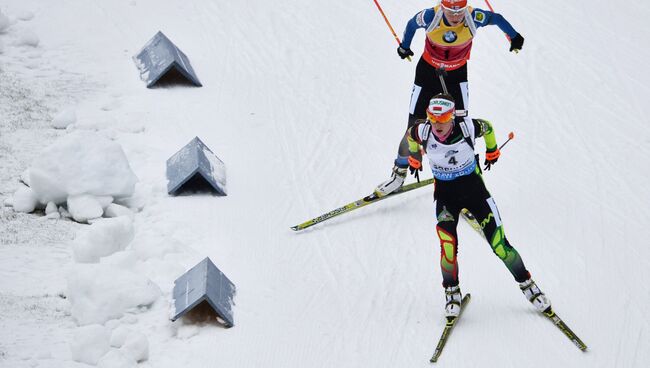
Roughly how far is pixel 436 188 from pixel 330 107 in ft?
11.9

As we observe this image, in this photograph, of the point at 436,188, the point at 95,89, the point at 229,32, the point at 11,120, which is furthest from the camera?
the point at 229,32

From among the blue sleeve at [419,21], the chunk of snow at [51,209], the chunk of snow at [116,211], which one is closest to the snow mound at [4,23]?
the chunk of snow at [51,209]

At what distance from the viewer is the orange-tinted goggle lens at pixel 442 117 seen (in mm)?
6641

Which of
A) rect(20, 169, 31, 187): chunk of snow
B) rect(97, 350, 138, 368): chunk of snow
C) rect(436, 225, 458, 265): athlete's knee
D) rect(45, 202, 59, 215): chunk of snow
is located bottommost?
rect(97, 350, 138, 368): chunk of snow

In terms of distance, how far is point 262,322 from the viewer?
6.89 meters

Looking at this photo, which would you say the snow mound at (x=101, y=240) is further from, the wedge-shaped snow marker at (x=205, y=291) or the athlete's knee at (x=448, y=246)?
the athlete's knee at (x=448, y=246)

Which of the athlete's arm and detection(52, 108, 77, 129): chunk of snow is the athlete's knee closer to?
the athlete's arm

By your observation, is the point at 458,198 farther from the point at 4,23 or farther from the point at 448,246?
the point at 4,23

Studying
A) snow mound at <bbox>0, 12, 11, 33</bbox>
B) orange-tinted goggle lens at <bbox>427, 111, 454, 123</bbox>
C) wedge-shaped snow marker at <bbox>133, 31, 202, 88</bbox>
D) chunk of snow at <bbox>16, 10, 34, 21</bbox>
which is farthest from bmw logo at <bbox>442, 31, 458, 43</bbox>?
chunk of snow at <bbox>16, 10, 34, 21</bbox>

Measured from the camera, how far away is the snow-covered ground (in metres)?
6.64

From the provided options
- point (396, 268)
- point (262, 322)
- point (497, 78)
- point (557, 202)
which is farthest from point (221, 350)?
point (497, 78)

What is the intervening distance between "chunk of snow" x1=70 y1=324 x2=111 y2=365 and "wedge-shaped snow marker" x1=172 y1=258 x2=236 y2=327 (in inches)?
24.7

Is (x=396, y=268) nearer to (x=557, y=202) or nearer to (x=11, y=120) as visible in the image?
(x=557, y=202)

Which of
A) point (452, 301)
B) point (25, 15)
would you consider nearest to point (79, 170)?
point (452, 301)
